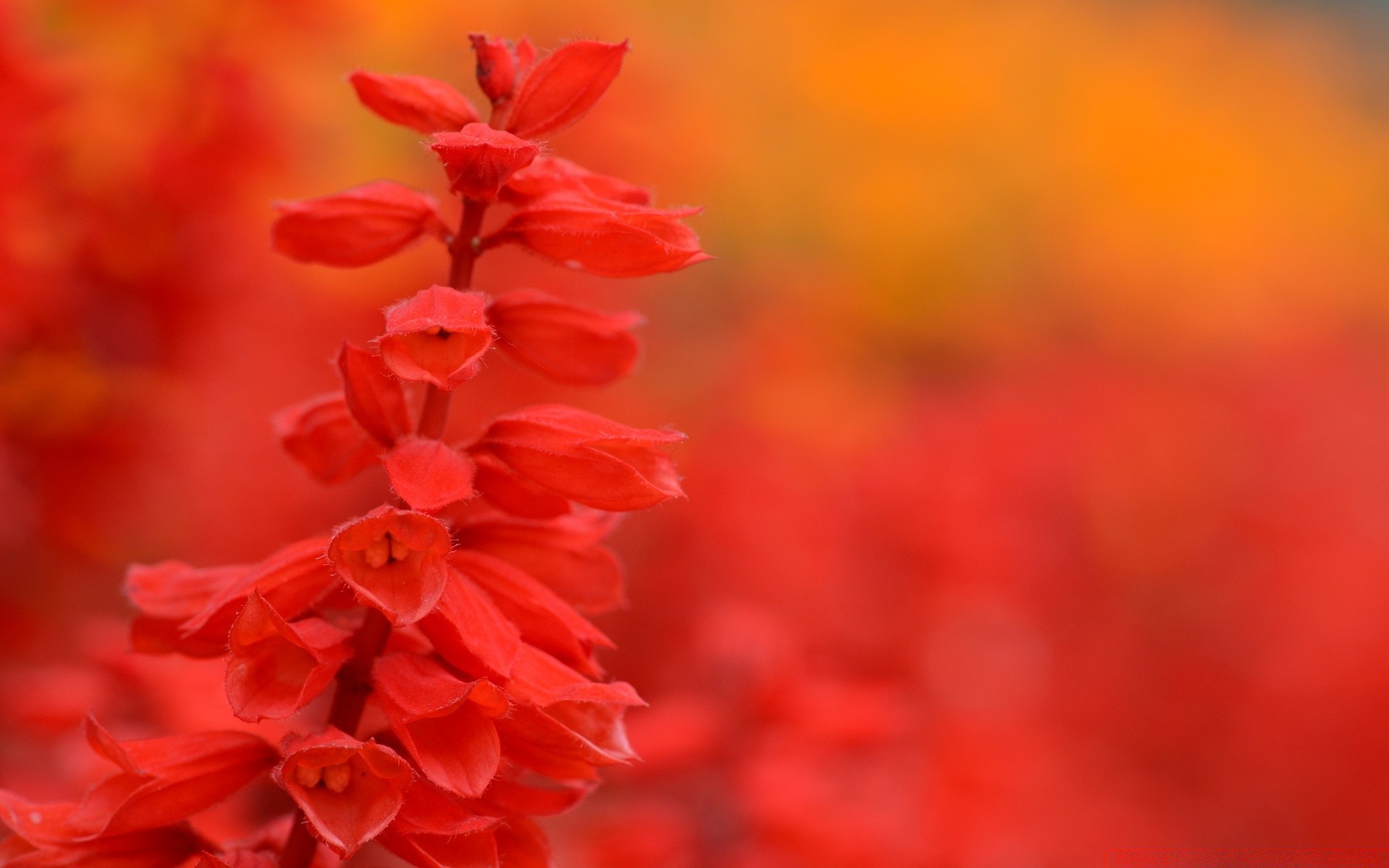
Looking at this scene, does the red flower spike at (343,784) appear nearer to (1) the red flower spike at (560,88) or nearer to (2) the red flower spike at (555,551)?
(2) the red flower spike at (555,551)

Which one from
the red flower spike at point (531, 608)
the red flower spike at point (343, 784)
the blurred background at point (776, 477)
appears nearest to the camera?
the red flower spike at point (343, 784)

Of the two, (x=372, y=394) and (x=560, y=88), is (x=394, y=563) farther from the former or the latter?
(x=560, y=88)

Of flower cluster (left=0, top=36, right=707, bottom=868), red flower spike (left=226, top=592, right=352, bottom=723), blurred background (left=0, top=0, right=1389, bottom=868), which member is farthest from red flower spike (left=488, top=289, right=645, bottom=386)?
blurred background (left=0, top=0, right=1389, bottom=868)

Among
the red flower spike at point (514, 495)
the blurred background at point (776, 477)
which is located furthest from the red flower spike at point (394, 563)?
the blurred background at point (776, 477)

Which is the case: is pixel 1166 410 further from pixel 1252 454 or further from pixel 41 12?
pixel 41 12

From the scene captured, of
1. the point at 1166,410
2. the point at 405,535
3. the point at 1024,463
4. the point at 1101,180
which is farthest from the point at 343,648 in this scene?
the point at 1101,180
